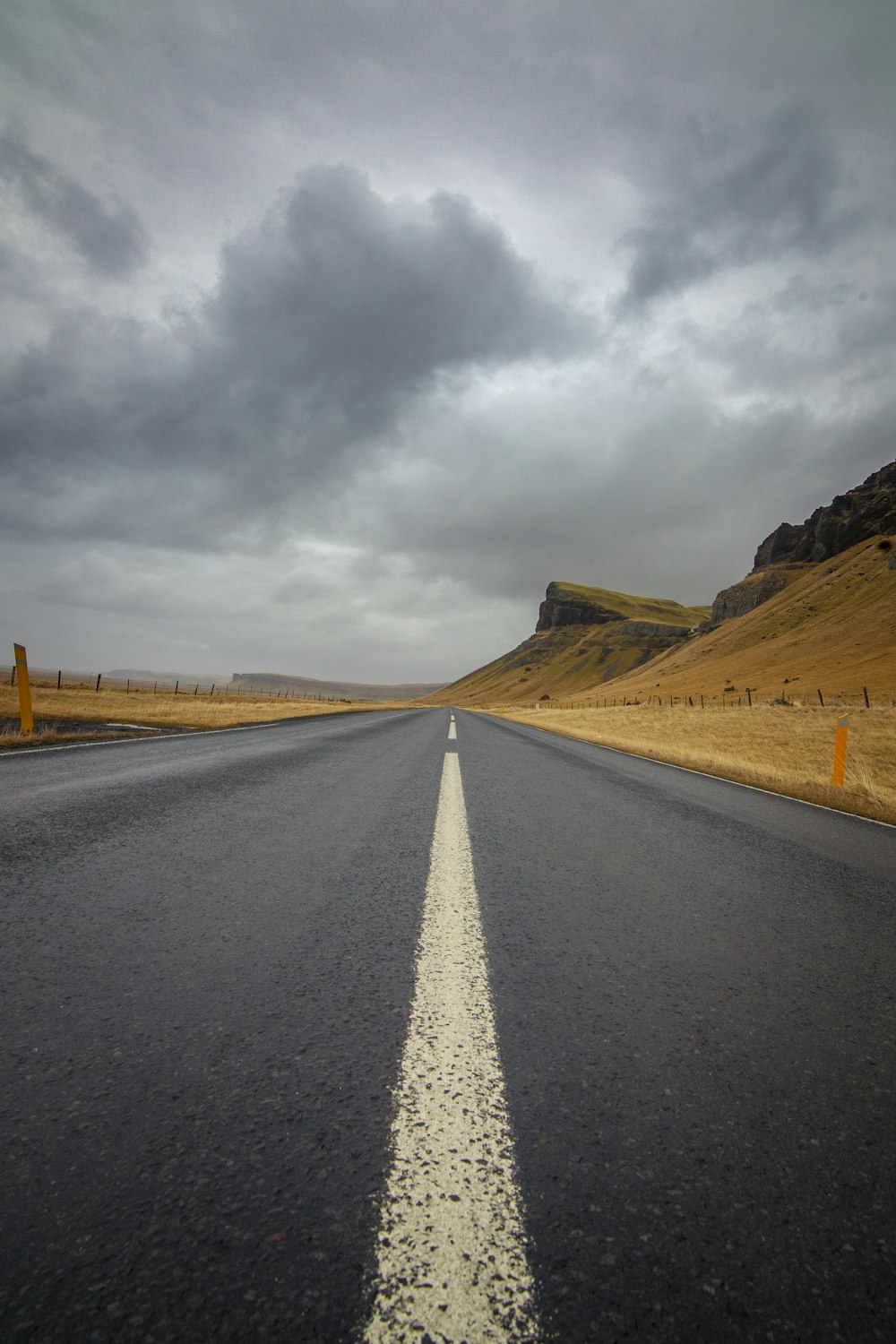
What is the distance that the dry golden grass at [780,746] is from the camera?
908 cm

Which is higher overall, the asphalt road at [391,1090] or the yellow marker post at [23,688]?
the yellow marker post at [23,688]

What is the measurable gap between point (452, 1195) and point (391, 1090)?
15.3 inches

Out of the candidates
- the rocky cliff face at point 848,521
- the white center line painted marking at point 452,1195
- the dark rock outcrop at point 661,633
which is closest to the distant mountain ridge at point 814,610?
the rocky cliff face at point 848,521

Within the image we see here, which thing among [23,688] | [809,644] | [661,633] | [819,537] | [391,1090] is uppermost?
[819,537]

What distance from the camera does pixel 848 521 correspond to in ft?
363

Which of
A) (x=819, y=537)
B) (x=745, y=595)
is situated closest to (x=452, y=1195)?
(x=745, y=595)

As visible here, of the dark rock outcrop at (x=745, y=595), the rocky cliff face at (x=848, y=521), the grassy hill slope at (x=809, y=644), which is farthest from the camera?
the dark rock outcrop at (x=745, y=595)

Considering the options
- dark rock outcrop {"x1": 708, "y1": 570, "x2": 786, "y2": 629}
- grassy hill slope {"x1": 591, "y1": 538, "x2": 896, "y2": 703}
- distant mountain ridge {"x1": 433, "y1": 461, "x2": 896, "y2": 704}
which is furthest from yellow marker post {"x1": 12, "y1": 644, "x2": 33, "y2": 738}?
dark rock outcrop {"x1": 708, "y1": 570, "x2": 786, "y2": 629}

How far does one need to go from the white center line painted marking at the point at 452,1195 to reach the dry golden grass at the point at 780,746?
721cm

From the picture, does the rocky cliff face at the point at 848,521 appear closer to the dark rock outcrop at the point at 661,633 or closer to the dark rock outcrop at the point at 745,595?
the dark rock outcrop at the point at 745,595

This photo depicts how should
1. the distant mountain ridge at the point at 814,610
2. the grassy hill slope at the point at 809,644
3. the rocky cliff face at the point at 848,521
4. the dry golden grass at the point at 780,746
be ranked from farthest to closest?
the rocky cliff face at the point at 848,521 → the distant mountain ridge at the point at 814,610 → the grassy hill slope at the point at 809,644 → the dry golden grass at the point at 780,746

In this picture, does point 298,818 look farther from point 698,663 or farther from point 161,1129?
point 698,663

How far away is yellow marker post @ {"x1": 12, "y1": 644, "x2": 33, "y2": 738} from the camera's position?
9.77 meters

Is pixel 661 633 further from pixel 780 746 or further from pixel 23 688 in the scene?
pixel 23 688
